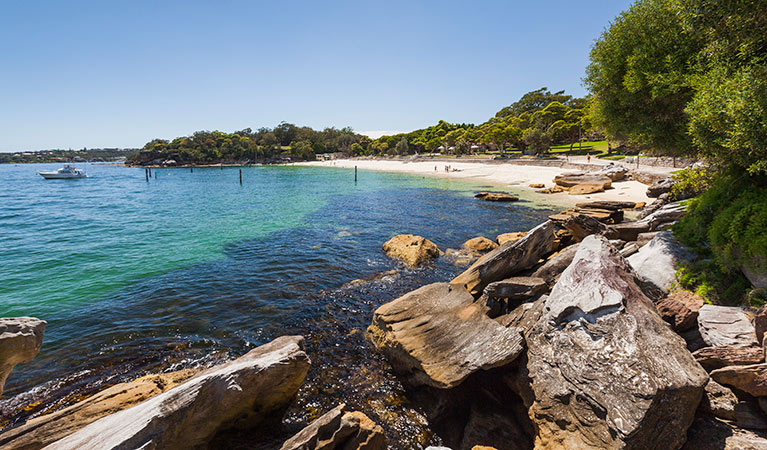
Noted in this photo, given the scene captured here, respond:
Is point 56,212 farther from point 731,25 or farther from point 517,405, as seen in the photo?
point 731,25

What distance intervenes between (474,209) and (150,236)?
2404 centimetres

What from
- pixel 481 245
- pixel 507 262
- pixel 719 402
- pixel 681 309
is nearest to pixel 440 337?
pixel 507 262

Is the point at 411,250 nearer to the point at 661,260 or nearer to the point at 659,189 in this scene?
the point at 661,260

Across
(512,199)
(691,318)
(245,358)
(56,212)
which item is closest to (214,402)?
(245,358)

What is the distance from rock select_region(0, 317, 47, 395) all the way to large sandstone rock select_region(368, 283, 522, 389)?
18.7 ft

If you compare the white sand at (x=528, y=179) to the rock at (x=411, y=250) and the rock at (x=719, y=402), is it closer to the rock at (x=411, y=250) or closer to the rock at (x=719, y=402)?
the rock at (x=411, y=250)

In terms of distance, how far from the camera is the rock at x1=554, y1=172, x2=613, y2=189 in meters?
30.8

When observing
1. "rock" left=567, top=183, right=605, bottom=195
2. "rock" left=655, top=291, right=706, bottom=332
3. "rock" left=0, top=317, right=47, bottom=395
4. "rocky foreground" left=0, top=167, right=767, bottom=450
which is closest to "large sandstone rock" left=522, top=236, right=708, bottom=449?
"rocky foreground" left=0, top=167, right=767, bottom=450

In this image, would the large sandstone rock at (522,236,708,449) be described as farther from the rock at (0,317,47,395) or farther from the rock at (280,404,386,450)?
the rock at (0,317,47,395)

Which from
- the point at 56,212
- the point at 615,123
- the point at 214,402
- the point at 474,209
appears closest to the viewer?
the point at 214,402

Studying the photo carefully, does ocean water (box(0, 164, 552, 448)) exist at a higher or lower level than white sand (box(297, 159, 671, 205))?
lower

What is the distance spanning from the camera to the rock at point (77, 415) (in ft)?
12.3

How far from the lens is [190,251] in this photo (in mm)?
16672

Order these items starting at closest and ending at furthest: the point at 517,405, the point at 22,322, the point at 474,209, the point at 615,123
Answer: the point at 22,322 → the point at 517,405 → the point at 615,123 → the point at 474,209
